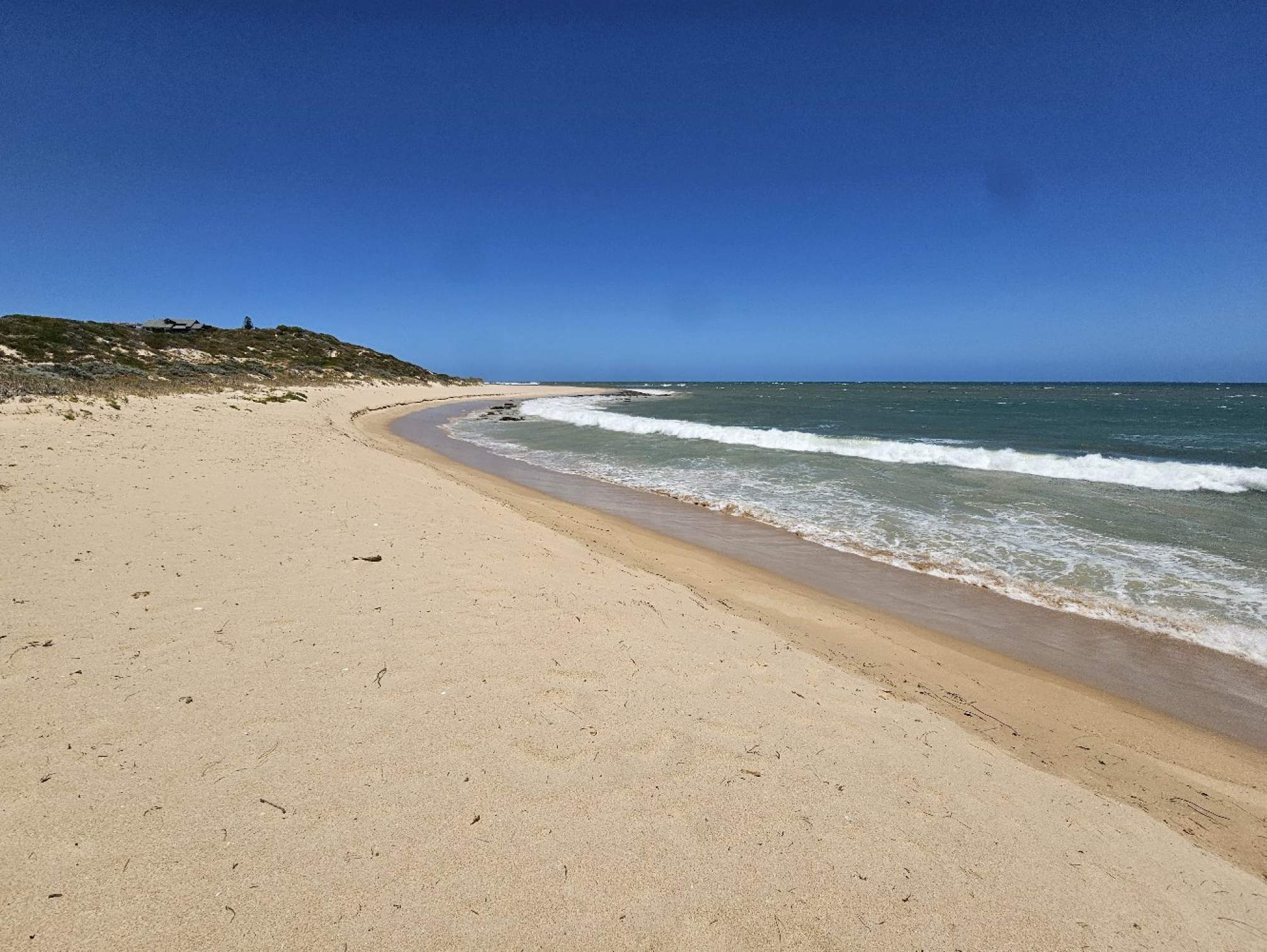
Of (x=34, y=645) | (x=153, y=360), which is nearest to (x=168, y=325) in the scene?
(x=153, y=360)

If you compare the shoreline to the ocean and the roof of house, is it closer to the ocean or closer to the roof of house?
the ocean

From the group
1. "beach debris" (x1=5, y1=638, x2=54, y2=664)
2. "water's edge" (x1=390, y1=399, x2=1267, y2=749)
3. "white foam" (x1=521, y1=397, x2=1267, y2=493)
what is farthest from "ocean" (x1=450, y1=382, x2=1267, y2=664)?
"beach debris" (x1=5, y1=638, x2=54, y2=664)

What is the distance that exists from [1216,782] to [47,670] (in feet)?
23.7

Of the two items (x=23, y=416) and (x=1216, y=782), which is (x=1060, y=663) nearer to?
(x=1216, y=782)

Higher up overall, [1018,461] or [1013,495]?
[1018,461]

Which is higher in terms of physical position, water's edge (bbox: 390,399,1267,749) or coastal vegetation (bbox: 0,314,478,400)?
coastal vegetation (bbox: 0,314,478,400)

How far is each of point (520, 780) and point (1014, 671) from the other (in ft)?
15.5

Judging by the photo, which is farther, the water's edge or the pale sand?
the water's edge

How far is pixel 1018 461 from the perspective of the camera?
1755cm

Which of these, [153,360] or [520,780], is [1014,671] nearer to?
[520,780]

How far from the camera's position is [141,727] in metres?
2.82

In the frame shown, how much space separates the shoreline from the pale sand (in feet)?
0.18

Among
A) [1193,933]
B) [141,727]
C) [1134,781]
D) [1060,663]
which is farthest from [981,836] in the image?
[141,727]

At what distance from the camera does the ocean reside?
709 cm
